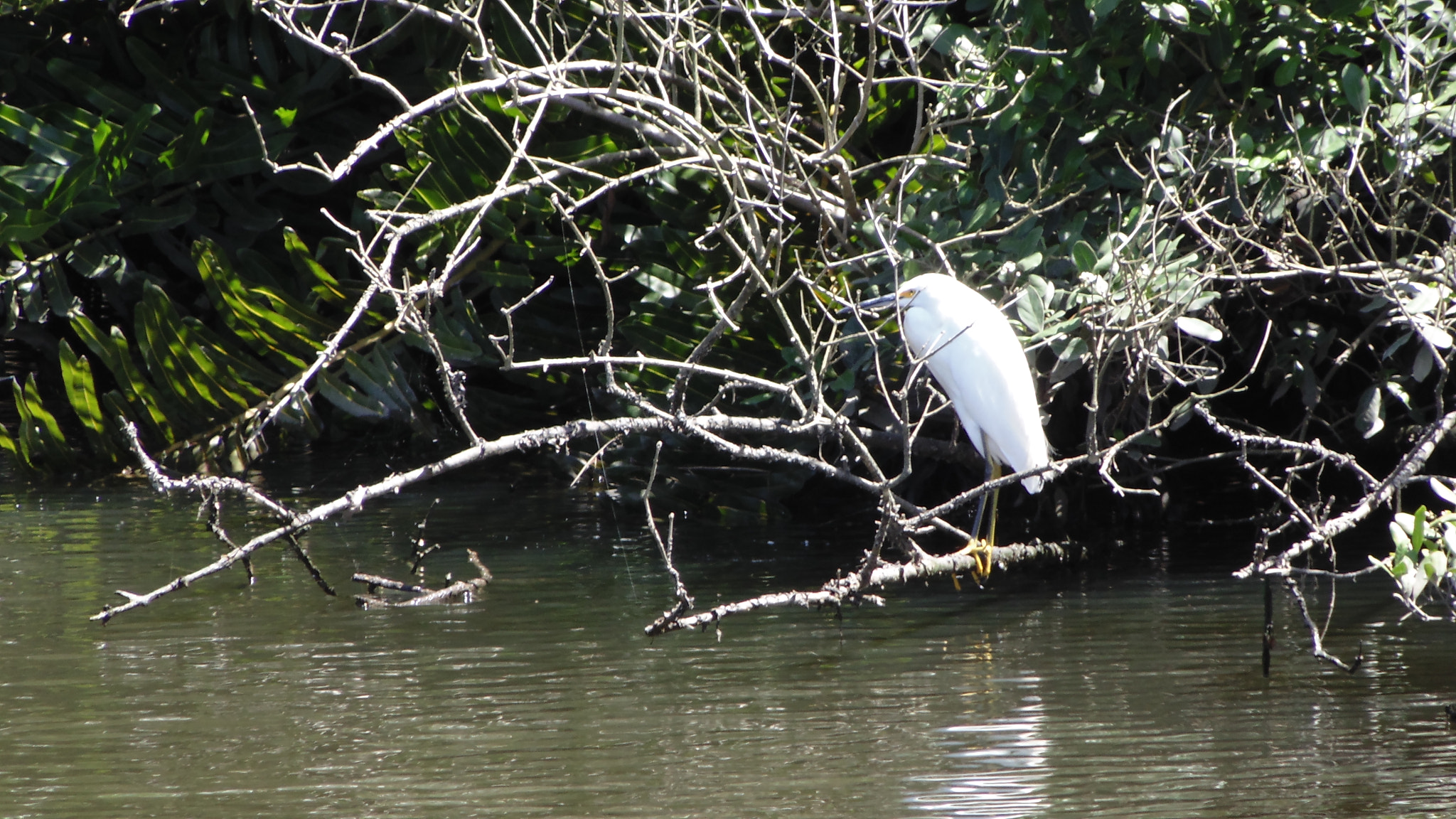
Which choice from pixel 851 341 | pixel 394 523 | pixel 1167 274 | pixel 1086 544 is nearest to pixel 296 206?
pixel 394 523

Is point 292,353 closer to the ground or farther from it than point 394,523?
farther from it

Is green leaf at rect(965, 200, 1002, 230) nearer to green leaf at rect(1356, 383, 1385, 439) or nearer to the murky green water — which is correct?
the murky green water

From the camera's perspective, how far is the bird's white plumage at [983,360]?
5.17 meters

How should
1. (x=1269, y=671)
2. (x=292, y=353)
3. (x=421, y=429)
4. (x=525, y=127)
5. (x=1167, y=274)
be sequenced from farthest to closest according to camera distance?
(x=421, y=429) → (x=292, y=353) → (x=525, y=127) → (x=1167, y=274) → (x=1269, y=671)

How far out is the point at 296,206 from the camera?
8.80m

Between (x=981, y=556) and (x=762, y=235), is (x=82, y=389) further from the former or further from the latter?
Result: (x=981, y=556)

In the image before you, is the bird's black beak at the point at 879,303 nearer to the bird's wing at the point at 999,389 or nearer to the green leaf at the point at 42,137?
the bird's wing at the point at 999,389

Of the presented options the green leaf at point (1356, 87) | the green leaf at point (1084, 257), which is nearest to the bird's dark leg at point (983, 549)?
the green leaf at point (1084, 257)

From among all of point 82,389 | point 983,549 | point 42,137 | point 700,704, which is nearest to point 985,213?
point 983,549

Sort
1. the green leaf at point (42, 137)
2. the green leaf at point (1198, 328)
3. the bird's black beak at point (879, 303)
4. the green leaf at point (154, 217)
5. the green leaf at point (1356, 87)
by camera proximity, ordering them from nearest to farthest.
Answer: the green leaf at point (1198, 328), the green leaf at point (1356, 87), the bird's black beak at point (879, 303), the green leaf at point (42, 137), the green leaf at point (154, 217)

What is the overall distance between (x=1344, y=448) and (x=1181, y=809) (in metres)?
3.64

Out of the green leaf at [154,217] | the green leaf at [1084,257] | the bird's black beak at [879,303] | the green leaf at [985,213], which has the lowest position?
the bird's black beak at [879,303]

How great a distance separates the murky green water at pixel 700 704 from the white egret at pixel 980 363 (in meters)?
0.54

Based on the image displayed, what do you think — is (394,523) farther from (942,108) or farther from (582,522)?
(942,108)
